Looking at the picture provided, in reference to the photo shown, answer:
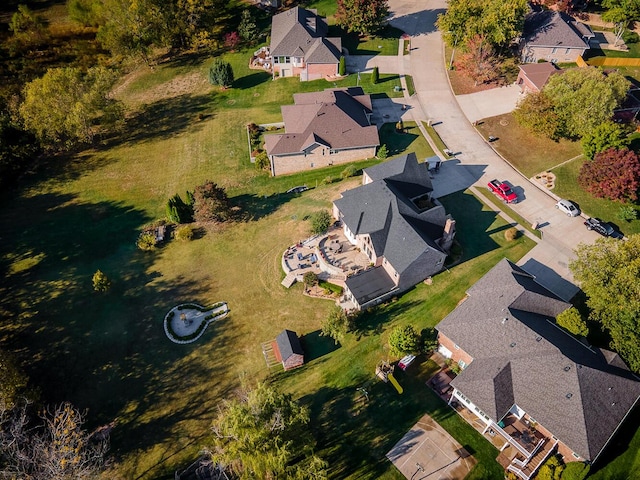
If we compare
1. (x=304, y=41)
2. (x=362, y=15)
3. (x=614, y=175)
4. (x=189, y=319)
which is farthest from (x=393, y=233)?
(x=362, y=15)

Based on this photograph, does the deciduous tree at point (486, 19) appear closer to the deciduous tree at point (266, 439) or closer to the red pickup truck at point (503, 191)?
the red pickup truck at point (503, 191)

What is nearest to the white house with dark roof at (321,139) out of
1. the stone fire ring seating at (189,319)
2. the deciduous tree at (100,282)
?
the stone fire ring seating at (189,319)

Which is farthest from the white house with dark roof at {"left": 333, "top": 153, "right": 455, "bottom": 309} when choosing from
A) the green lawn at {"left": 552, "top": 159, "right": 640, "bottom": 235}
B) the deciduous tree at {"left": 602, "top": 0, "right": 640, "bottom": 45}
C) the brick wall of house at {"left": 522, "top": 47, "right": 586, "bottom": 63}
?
the deciduous tree at {"left": 602, "top": 0, "right": 640, "bottom": 45}

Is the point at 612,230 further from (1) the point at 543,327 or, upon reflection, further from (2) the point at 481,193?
(1) the point at 543,327

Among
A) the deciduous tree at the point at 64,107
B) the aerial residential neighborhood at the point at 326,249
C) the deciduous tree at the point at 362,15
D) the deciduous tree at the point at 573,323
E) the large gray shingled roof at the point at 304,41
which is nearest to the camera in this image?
the aerial residential neighborhood at the point at 326,249

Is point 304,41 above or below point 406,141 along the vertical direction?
above

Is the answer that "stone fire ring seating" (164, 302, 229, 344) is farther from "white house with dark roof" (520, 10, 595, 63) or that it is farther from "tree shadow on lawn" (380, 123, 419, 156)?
"white house with dark roof" (520, 10, 595, 63)

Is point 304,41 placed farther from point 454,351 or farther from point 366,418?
point 366,418
